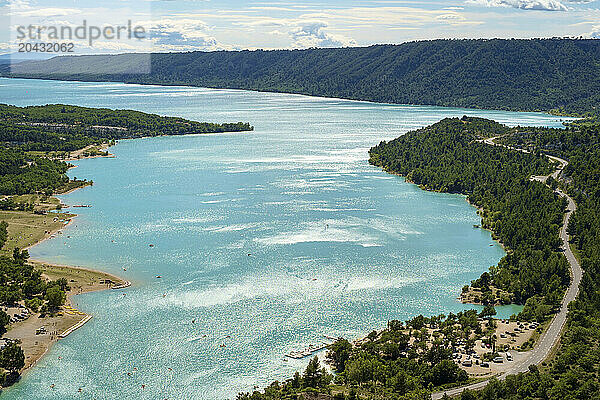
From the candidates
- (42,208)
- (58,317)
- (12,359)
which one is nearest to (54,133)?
(42,208)

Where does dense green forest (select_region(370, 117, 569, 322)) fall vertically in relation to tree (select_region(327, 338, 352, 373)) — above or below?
above

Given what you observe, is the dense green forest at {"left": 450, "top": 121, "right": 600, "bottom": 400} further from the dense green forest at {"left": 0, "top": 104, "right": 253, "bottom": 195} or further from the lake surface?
the dense green forest at {"left": 0, "top": 104, "right": 253, "bottom": 195}

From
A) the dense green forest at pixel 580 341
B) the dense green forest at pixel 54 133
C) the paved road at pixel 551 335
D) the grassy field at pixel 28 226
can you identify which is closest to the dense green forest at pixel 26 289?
the grassy field at pixel 28 226

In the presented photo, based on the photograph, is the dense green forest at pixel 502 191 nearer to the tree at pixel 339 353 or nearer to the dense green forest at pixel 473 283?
the dense green forest at pixel 473 283

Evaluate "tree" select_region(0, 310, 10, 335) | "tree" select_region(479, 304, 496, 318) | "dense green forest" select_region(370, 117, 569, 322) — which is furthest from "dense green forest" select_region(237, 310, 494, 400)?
"tree" select_region(0, 310, 10, 335)

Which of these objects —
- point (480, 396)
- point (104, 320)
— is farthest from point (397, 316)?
point (104, 320)
